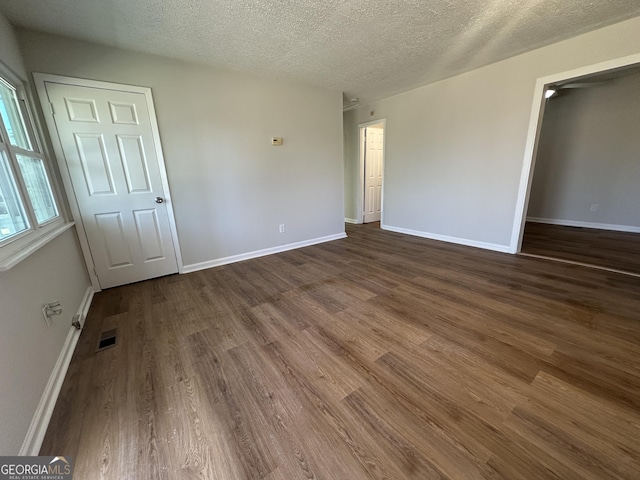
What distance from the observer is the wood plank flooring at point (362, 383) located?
105 centimetres

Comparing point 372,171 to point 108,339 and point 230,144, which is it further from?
point 108,339

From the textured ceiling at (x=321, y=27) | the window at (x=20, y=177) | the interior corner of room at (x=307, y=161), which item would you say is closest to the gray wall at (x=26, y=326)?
the interior corner of room at (x=307, y=161)

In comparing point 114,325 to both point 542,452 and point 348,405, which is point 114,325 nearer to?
point 348,405

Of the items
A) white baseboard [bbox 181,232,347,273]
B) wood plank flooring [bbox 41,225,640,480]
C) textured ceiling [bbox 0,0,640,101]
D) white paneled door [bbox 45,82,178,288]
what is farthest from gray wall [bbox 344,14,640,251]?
white paneled door [bbox 45,82,178,288]

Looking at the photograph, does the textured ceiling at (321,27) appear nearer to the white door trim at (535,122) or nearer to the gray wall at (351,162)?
the white door trim at (535,122)

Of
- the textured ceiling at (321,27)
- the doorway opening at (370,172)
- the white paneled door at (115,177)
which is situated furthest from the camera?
the doorway opening at (370,172)

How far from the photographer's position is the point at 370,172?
5.64 metres

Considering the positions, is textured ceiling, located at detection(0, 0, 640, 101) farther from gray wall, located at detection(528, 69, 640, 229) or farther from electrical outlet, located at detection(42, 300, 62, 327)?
gray wall, located at detection(528, 69, 640, 229)

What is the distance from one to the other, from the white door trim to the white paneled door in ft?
14.5

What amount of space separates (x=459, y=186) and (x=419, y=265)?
161cm

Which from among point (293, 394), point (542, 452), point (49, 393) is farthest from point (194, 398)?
point (542, 452)

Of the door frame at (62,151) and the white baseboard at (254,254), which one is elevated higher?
the door frame at (62,151)

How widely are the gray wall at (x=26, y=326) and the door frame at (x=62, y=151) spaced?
0.61 ft

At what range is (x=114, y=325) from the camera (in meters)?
2.08
